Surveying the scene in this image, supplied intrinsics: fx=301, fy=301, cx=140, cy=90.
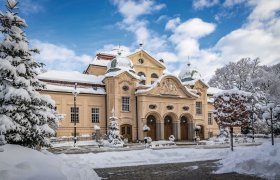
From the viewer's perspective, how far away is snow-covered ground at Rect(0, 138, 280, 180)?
8.29 meters

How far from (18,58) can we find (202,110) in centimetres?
3515

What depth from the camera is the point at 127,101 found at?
37406mm

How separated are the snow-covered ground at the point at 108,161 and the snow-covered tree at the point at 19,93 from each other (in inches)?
44.0

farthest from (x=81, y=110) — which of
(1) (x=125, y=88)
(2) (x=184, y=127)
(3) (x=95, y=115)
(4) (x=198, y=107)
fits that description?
(4) (x=198, y=107)

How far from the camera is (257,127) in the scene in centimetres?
4559

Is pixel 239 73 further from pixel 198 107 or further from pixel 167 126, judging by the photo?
pixel 167 126

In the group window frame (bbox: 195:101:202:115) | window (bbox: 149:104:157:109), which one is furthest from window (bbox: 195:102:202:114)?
window (bbox: 149:104:157:109)

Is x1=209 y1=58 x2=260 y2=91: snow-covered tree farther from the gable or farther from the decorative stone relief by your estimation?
the decorative stone relief

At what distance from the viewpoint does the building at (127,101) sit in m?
34.7

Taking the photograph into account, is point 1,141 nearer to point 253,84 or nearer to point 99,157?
point 99,157

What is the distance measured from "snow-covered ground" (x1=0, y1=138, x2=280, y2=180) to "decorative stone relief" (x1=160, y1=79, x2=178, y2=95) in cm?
1797

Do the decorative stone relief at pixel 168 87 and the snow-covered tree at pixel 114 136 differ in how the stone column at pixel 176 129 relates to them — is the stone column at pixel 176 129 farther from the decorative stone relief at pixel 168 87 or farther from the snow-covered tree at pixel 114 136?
the snow-covered tree at pixel 114 136

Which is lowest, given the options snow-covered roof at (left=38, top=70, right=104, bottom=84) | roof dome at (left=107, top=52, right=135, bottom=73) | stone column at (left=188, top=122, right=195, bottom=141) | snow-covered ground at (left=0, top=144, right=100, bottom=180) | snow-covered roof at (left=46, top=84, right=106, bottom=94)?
stone column at (left=188, top=122, right=195, bottom=141)

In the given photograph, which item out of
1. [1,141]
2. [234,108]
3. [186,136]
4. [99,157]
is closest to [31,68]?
[1,141]
